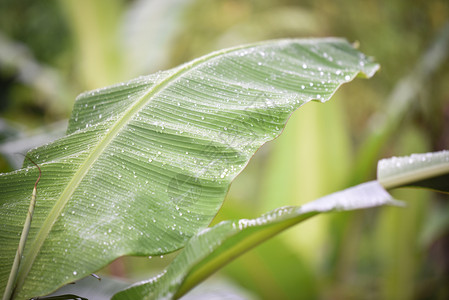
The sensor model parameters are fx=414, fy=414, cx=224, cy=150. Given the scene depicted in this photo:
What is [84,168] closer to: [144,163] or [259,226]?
[144,163]

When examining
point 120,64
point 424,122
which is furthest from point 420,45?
point 120,64

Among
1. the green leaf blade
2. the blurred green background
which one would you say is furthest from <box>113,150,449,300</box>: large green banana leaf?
the blurred green background

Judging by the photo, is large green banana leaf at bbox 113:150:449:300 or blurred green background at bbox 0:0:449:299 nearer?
large green banana leaf at bbox 113:150:449:300

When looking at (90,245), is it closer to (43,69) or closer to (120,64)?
(120,64)

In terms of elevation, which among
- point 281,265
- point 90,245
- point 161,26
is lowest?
point 281,265

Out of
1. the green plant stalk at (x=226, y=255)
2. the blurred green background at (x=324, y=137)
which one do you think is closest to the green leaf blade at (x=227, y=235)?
the green plant stalk at (x=226, y=255)

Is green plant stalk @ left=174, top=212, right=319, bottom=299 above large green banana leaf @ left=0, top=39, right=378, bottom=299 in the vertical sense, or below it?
below

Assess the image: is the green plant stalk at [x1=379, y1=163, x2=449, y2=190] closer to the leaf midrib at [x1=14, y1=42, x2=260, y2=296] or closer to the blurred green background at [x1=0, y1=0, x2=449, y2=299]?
the leaf midrib at [x1=14, y1=42, x2=260, y2=296]
